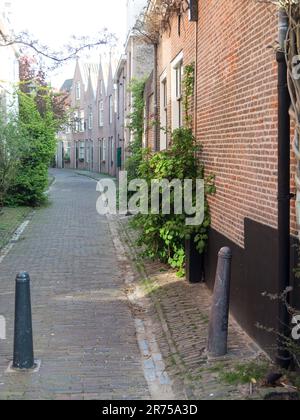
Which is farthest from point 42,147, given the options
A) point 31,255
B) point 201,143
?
point 201,143

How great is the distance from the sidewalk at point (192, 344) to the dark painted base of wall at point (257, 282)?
0.56 feet

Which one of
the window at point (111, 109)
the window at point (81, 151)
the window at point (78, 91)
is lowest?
the window at point (81, 151)

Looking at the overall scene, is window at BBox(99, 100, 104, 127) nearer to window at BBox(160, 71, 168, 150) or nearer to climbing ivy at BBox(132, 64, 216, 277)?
window at BBox(160, 71, 168, 150)

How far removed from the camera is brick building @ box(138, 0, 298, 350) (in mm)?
5594

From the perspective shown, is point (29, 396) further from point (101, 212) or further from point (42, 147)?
point (42, 147)

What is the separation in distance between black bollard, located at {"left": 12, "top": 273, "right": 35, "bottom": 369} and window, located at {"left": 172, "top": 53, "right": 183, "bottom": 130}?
7.02m

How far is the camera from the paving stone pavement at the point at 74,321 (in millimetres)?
5297

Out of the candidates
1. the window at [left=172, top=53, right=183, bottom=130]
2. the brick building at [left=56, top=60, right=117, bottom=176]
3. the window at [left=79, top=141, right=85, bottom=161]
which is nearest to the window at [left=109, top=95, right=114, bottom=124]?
the brick building at [left=56, top=60, right=117, bottom=176]

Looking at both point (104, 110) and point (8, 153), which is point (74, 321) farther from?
point (104, 110)

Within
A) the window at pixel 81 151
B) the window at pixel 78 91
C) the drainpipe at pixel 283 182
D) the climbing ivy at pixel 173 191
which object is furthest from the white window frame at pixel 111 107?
the drainpipe at pixel 283 182

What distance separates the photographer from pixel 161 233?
9.66 m

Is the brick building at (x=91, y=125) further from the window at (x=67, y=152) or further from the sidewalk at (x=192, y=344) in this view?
the sidewalk at (x=192, y=344)

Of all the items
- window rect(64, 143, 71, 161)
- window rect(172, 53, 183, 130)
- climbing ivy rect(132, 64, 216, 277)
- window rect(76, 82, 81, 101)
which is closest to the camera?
climbing ivy rect(132, 64, 216, 277)

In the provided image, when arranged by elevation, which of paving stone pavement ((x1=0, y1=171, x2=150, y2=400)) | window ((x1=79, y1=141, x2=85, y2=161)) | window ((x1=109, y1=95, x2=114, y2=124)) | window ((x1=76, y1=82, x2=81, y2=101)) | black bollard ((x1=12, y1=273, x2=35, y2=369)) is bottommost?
paving stone pavement ((x1=0, y1=171, x2=150, y2=400))
